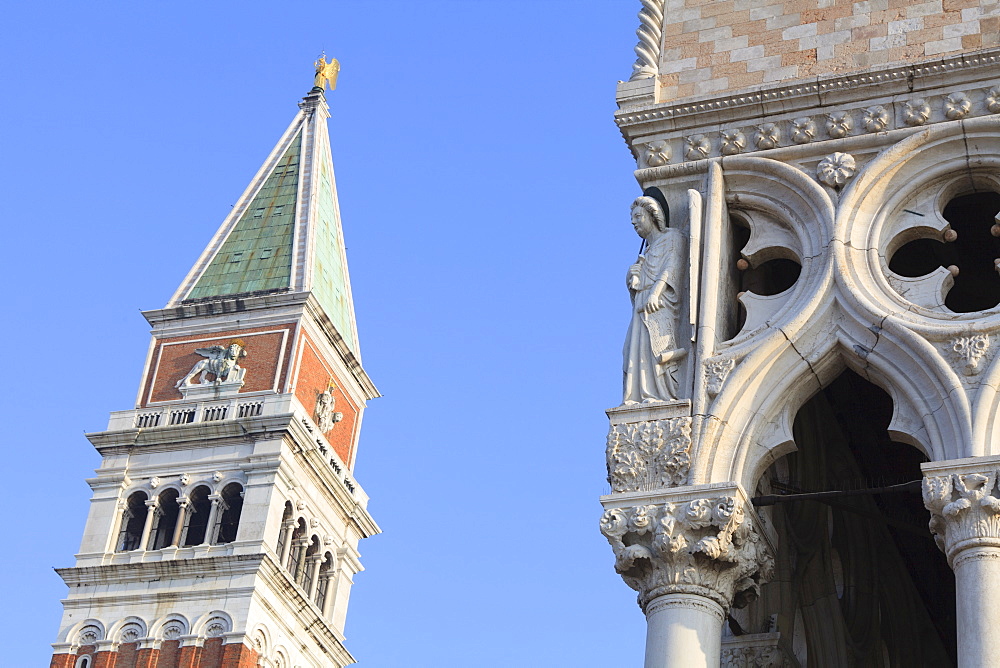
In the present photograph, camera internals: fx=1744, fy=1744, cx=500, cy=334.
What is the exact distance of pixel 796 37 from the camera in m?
16.1

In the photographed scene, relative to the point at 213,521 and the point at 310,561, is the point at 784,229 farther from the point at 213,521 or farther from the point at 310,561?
the point at 310,561

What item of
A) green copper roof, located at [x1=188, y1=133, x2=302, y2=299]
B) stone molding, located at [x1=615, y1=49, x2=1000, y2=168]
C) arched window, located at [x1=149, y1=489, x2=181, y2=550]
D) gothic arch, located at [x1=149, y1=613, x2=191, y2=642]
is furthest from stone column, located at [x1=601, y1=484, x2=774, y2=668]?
green copper roof, located at [x1=188, y1=133, x2=302, y2=299]

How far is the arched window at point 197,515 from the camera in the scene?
230ft

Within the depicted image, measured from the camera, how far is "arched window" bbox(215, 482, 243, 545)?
69.7 meters

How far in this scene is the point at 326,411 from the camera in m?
75.6

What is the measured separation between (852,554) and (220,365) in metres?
57.2

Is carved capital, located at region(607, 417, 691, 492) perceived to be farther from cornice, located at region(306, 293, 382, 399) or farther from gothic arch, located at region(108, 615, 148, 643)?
cornice, located at region(306, 293, 382, 399)

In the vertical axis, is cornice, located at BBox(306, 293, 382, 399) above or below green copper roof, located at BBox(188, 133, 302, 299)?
below

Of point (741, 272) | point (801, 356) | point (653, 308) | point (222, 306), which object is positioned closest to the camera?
point (801, 356)

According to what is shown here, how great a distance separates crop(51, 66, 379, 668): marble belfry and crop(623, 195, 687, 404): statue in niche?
171 ft

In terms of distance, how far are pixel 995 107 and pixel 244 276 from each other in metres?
65.5

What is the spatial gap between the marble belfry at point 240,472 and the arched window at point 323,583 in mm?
71

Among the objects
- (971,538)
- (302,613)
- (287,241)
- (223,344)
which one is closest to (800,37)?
(971,538)

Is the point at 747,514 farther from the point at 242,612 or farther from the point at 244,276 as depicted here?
the point at 244,276
